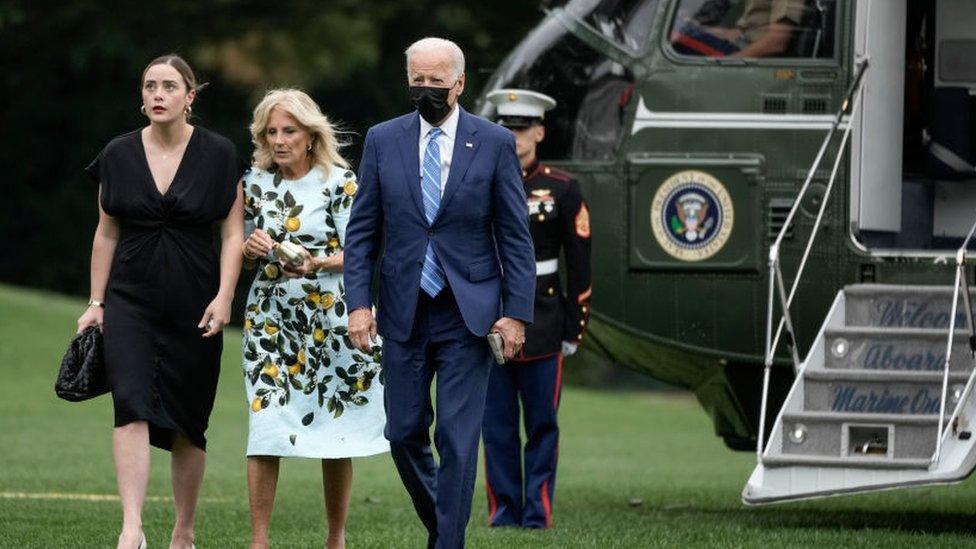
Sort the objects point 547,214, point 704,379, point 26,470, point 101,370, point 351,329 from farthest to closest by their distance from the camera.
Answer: point 26,470 → point 704,379 → point 547,214 → point 101,370 → point 351,329

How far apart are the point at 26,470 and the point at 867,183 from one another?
527 centimetres

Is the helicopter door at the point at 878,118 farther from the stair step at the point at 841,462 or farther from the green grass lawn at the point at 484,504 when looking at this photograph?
the stair step at the point at 841,462

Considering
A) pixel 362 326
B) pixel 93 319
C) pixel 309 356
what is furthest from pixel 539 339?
pixel 362 326

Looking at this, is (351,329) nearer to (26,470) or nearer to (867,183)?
(867,183)

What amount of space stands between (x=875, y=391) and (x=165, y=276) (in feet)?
10.3

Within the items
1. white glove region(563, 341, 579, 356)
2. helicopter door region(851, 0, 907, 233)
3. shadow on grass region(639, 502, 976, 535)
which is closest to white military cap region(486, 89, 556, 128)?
white glove region(563, 341, 579, 356)

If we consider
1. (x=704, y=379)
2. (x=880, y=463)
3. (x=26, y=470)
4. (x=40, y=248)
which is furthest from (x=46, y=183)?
(x=880, y=463)

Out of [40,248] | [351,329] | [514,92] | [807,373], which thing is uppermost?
[514,92]

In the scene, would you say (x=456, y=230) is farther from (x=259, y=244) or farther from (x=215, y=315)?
(x=215, y=315)

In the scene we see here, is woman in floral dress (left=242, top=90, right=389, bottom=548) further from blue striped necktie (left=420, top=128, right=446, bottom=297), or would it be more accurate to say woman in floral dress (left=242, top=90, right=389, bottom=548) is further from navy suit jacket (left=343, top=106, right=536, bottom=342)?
blue striped necktie (left=420, top=128, right=446, bottom=297)

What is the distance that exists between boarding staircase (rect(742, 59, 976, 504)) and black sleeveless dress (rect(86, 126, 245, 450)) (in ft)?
7.68

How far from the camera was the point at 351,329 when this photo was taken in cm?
680

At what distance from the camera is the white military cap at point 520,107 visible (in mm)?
9492

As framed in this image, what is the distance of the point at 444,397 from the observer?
6.82 meters
